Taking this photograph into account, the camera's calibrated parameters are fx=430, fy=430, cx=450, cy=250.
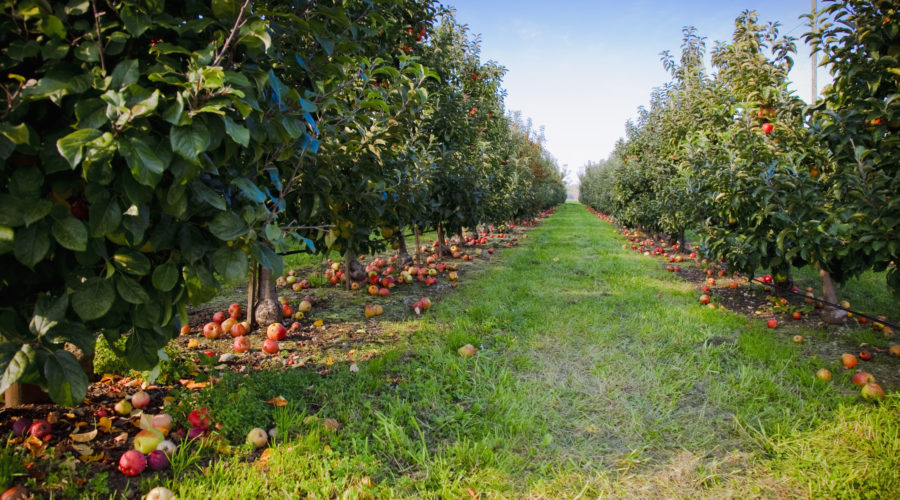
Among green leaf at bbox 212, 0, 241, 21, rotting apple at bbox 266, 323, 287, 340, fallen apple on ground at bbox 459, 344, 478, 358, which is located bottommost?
fallen apple on ground at bbox 459, 344, 478, 358

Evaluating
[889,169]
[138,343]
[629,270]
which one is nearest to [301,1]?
[138,343]

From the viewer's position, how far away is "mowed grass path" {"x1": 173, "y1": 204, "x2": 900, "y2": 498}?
209 centimetres

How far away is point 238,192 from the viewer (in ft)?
5.56

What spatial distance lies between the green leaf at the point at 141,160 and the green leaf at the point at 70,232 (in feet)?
0.91

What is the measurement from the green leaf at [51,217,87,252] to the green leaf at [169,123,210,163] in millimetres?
390

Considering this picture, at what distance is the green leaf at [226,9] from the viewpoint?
1340 mm

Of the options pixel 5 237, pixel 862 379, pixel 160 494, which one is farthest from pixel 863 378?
pixel 5 237

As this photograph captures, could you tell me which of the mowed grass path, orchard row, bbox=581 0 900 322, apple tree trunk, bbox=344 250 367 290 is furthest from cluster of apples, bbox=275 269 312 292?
orchard row, bbox=581 0 900 322

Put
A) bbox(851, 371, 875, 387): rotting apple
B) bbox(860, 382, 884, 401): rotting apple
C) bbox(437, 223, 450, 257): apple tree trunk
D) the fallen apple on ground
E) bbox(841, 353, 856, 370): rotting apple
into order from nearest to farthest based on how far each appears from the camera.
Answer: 1. bbox(860, 382, 884, 401): rotting apple
2. bbox(851, 371, 875, 387): rotting apple
3. bbox(841, 353, 856, 370): rotting apple
4. the fallen apple on ground
5. bbox(437, 223, 450, 257): apple tree trunk

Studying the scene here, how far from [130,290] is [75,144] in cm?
52

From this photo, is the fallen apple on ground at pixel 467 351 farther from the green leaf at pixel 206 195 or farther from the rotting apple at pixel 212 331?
the green leaf at pixel 206 195

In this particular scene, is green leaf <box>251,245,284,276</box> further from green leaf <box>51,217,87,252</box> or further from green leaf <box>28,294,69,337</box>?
A: green leaf <box>28,294,69,337</box>

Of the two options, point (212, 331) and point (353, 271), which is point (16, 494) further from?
point (353, 271)

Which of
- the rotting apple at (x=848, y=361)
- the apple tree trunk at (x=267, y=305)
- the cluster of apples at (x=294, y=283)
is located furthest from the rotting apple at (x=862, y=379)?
the cluster of apples at (x=294, y=283)
